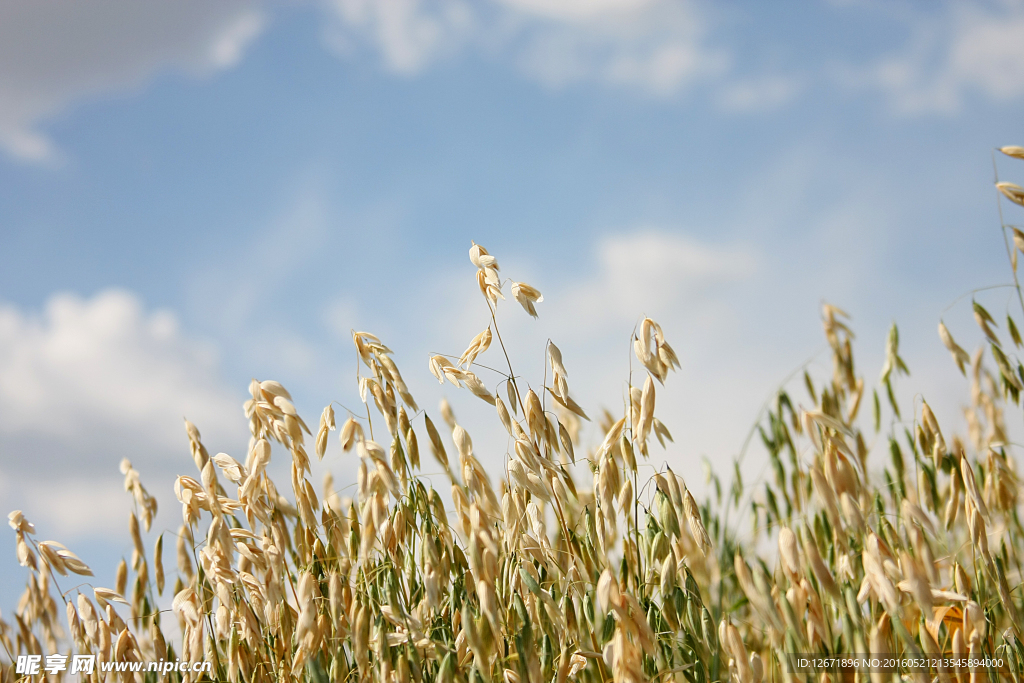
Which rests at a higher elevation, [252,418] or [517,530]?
[252,418]

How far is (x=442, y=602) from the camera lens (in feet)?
4.59

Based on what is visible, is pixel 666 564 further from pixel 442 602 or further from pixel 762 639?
pixel 762 639

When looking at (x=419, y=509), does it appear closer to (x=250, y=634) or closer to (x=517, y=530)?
(x=517, y=530)

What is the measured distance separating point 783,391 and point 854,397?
32 centimetres

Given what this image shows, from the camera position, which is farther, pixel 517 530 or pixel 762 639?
pixel 762 639

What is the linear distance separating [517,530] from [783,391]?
2.86 ft

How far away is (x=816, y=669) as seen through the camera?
1.09 m

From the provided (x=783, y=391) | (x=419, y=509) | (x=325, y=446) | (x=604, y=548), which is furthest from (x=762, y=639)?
(x=325, y=446)

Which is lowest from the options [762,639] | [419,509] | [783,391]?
[762,639]

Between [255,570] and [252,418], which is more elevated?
[252,418]

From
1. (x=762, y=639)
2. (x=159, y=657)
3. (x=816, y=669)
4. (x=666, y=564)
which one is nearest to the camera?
(x=816, y=669)

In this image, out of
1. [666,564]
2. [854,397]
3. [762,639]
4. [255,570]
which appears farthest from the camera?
[854,397]

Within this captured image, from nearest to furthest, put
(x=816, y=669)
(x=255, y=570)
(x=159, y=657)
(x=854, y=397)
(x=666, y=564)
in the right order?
1. (x=816, y=669)
2. (x=666, y=564)
3. (x=255, y=570)
4. (x=159, y=657)
5. (x=854, y=397)

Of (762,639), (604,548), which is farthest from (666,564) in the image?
(762,639)
